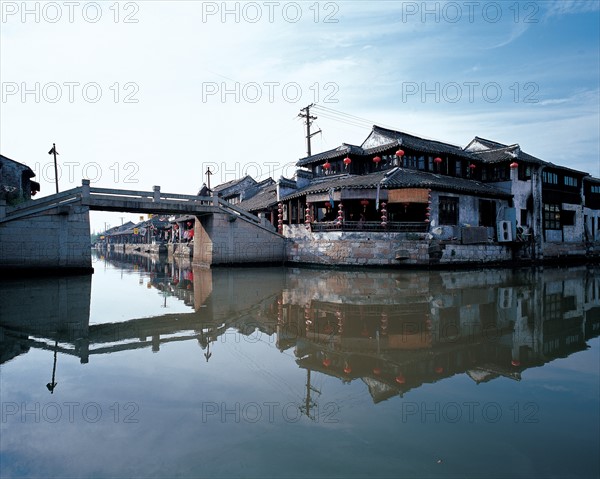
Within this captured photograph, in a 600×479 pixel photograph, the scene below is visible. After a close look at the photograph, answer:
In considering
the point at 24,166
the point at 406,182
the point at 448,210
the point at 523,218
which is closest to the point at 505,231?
the point at 523,218

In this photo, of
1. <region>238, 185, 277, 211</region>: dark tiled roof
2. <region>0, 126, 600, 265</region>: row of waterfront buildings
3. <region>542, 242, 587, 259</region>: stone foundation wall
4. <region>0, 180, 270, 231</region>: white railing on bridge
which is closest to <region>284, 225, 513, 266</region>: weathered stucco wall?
<region>0, 126, 600, 265</region>: row of waterfront buildings

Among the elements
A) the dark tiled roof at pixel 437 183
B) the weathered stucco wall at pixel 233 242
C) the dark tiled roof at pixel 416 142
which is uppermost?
the dark tiled roof at pixel 416 142

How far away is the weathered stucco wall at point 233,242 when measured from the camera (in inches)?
905

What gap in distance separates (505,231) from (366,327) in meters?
21.5

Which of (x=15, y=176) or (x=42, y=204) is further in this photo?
(x=15, y=176)

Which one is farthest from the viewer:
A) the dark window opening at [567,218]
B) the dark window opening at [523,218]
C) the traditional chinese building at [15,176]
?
the dark window opening at [567,218]

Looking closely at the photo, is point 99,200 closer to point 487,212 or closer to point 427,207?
point 427,207

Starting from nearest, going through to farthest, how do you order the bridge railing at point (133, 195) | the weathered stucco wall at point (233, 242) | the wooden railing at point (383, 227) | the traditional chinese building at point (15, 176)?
the bridge railing at point (133, 195)
the wooden railing at point (383, 227)
the weathered stucco wall at point (233, 242)
the traditional chinese building at point (15, 176)

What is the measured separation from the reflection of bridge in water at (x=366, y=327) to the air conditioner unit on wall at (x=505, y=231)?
40.7 feet

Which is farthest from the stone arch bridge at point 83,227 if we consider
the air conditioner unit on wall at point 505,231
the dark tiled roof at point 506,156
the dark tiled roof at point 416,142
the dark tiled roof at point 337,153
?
the dark tiled roof at point 506,156

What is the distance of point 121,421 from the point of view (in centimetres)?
372

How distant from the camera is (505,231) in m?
25.1

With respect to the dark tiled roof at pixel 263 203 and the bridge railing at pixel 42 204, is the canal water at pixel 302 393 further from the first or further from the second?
the dark tiled roof at pixel 263 203

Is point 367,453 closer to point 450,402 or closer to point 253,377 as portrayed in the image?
point 450,402
